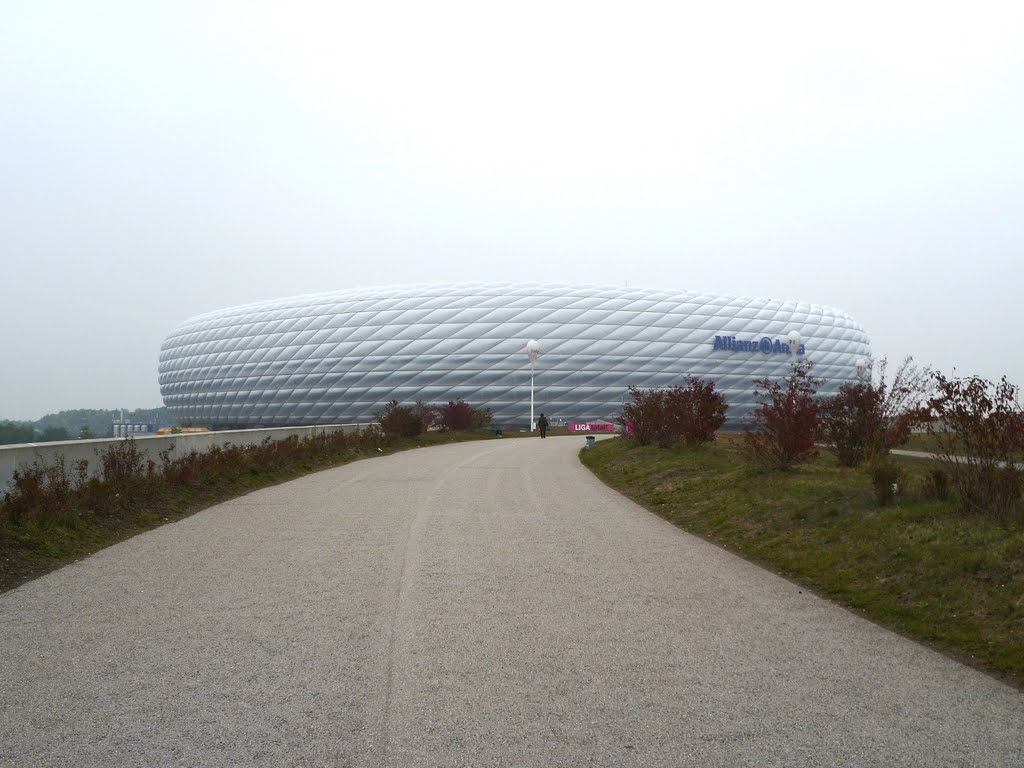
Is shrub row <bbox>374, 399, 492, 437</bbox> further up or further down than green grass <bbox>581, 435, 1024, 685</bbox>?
further up

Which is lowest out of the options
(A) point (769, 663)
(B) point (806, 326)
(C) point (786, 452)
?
(A) point (769, 663)

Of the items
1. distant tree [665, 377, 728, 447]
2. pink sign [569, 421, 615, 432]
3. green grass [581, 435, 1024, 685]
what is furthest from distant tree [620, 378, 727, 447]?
pink sign [569, 421, 615, 432]

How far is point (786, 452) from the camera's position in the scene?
14.1 m

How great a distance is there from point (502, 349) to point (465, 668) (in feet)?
208

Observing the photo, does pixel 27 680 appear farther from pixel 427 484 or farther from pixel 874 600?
pixel 427 484

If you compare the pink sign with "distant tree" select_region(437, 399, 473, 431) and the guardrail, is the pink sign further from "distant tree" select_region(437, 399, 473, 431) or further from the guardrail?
the guardrail

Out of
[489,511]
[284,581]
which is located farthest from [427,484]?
[284,581]

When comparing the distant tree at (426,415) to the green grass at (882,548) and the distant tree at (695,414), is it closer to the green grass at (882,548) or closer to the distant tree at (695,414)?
the distant tree at (695,414)

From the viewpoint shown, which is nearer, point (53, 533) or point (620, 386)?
point (53, 533)

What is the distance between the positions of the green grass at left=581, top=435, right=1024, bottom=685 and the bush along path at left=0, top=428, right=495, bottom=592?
667 cm

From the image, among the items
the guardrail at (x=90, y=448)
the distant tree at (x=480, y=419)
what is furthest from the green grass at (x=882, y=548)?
the distant tree at (x=480, y=419)

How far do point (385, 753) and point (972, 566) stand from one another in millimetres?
4922

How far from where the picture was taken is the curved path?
378 cm

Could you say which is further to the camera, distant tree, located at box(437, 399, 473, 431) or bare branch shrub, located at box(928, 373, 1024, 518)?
distant tree, located at box(437, 399, 473, 431)
